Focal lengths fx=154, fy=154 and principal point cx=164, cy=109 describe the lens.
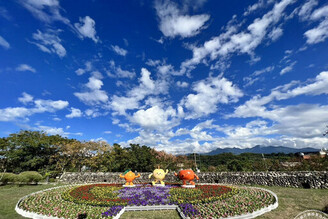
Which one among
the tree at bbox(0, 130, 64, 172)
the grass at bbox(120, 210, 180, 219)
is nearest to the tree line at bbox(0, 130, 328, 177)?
the tree at bbox(0, 130, 64, 172)

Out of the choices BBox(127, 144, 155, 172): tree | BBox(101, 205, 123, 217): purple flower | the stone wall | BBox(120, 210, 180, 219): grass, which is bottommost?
BBox(120, 210, 180, 219): grass

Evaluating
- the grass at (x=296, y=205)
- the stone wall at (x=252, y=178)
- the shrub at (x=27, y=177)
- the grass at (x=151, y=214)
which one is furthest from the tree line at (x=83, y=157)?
the grass at (x=151, y=214)

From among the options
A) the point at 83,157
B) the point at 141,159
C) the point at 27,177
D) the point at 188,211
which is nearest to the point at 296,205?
the point at 188,211

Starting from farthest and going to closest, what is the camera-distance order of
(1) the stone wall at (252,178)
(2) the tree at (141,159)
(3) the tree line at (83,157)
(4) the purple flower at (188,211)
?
1. (3) the tree line at (83,157)
2. (2) the tree at (141,159)
3. (1) the stone wall at (252,178)
4. (4) the purple flower at (188,211)

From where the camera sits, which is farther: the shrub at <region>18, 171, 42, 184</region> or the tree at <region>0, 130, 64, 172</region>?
the tree at <region>0, 130, 64, 172</region>

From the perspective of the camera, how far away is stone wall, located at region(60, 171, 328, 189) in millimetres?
12211

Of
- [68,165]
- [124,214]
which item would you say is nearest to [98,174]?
[68,165]

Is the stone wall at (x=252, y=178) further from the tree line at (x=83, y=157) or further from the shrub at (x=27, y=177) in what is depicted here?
the shrub at (x=27, y=177)

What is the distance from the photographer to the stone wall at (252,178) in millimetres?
12211

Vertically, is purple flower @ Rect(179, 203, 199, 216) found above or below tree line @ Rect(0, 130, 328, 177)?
below

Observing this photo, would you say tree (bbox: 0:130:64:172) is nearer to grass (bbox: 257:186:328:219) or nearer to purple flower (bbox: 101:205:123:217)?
purple flower (bbox: 101:205:123:217)

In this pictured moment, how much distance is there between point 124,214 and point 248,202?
6461 millimetres

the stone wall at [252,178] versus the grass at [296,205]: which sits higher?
the stone wall at [252,178]

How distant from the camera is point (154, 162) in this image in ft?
75.6
